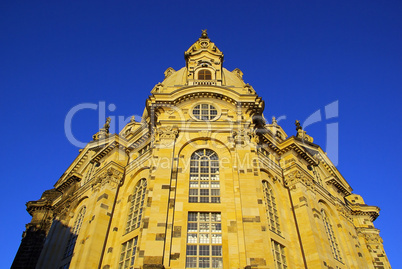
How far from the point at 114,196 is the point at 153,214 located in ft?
31.1

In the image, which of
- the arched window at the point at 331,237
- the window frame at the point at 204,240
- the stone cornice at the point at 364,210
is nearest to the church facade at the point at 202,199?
the window frame at the point at 204,240

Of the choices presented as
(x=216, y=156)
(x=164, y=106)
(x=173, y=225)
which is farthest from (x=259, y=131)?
(x=173, y=225)

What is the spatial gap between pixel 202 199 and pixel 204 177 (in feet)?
7.44

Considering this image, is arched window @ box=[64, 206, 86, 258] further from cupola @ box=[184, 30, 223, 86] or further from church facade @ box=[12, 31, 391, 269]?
cupola @ box=[184, 30, 223, 86]

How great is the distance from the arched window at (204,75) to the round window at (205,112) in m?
6.57

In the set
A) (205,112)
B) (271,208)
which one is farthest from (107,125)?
(271,208)

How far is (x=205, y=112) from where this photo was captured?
1292 inches

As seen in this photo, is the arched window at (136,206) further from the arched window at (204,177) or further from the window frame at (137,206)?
the arched window at (204,177)

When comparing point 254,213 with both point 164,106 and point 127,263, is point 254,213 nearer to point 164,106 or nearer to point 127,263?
point 127,263

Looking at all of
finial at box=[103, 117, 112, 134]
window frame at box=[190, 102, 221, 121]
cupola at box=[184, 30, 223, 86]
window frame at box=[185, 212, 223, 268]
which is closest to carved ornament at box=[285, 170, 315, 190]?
window frame at box=[190, 102, 221, 121]

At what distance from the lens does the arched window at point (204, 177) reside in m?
25.9

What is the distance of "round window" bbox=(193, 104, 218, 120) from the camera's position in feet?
106

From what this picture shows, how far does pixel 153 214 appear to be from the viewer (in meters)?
23.5

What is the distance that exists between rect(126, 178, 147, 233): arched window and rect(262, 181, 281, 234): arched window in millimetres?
11175
